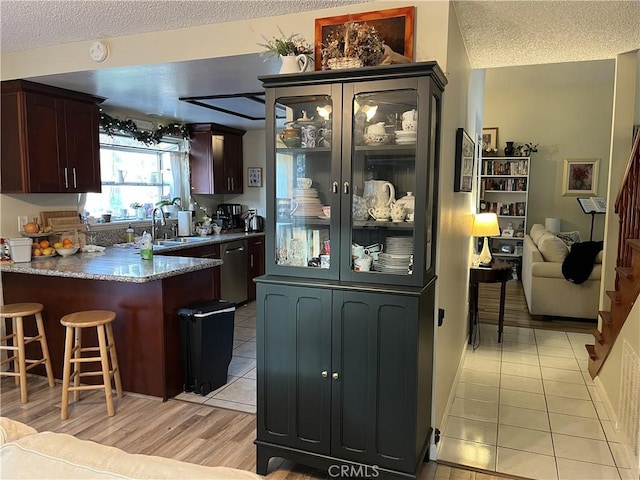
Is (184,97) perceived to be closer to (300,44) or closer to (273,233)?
(300,44)

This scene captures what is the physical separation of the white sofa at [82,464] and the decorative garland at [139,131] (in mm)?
4114

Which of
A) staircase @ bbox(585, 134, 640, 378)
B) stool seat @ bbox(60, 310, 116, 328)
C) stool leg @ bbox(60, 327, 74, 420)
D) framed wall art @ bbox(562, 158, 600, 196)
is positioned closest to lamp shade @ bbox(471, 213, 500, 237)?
staircase @ bbox(585, 134, 640, 378)

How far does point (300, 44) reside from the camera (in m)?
2.64

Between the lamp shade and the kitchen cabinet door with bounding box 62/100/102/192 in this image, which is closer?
the kitchen cabinet door with bounding box 62/100/102/192

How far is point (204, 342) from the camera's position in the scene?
134 inches

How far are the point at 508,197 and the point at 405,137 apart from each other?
7.01 metres

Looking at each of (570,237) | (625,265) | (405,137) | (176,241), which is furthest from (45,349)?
(570,237)

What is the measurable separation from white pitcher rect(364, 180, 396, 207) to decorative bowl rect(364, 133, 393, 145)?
7.8 inches

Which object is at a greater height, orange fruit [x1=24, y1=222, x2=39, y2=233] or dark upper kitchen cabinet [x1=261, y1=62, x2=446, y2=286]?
dark upper kitchen cabinet [x1=261, y1=62, x2=446, y2=286]

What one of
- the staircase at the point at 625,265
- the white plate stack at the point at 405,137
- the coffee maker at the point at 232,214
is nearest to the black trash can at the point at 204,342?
the white plate stack at the point at 405,137

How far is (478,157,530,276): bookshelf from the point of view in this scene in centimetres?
837

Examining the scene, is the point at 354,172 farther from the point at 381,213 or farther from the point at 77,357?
the point at 77,357

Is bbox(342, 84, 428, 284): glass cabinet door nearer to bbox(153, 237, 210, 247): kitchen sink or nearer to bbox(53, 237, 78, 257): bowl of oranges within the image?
bbox(53, 237, 78, 257): bowl of oranges

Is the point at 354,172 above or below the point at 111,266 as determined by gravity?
above
